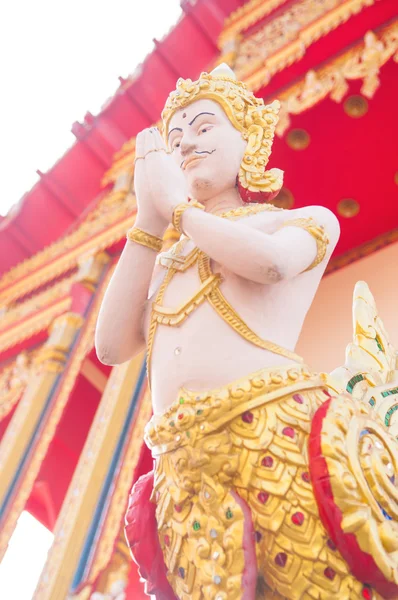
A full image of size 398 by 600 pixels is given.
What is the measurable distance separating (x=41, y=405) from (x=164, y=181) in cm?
151

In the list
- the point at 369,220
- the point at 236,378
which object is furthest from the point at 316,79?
the point at 236,378

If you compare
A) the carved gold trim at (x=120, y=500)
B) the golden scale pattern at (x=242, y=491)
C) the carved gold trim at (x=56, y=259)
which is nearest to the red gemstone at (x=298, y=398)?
the golden scale pattern at (x=242, y=491)

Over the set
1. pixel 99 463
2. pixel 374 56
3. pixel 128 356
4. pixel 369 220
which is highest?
pixel 128 356

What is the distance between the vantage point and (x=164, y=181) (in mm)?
826

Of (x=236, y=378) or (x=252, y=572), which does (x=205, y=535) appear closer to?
(x=252, y=572)

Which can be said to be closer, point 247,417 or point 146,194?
point 247,417

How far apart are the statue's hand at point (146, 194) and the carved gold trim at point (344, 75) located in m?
1.23

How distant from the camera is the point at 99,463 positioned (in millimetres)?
1764

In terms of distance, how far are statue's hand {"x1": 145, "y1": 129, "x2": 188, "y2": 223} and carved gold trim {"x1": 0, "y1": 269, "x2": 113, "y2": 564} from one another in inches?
54.2

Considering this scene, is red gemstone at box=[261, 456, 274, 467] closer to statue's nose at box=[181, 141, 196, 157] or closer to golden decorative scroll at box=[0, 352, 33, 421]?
statue's nose at box=[181, 141, 196, 157]

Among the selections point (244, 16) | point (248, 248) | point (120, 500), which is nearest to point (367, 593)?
point (248, 248)

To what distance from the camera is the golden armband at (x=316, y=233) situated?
0.81m

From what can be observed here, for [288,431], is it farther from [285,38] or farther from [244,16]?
[244,16]

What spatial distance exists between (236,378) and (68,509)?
1128 millimetres
